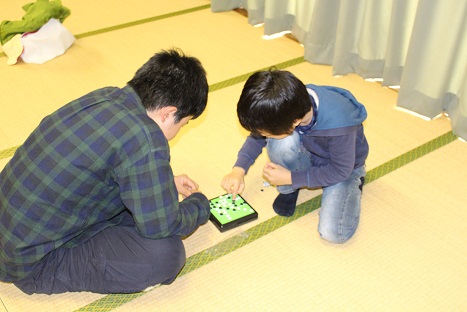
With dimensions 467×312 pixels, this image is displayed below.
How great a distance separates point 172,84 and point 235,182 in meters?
0.48

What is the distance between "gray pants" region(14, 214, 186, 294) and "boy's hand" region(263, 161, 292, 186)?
0.35 metres

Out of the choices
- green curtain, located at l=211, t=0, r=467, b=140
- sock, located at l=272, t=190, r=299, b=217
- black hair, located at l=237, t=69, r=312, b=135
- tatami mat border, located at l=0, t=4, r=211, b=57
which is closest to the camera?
black hair, located at l=237, t=69, r=312, b=135

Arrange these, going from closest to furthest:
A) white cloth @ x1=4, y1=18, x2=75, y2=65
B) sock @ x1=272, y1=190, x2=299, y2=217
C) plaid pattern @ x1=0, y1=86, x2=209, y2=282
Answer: plaid pattern @ x1=0, y1=86, x2=209, y2=282 < sock @ x1=272, y1=190, x2=299, y2=217 < white cloth @ x1=4, y1=18, x2=75, y2=65

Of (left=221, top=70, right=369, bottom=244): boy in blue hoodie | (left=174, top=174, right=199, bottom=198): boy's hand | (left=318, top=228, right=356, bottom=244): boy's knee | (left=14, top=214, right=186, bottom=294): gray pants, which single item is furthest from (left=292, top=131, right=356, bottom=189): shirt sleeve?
(left=14, top=214, right=186, bottom=294): gray pants

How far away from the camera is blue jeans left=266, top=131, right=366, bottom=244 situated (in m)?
1.50

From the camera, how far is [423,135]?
6.30 feet

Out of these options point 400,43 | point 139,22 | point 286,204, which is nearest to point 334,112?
point 286,204

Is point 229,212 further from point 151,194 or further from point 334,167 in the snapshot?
point 151,194

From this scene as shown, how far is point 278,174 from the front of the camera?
152 cm

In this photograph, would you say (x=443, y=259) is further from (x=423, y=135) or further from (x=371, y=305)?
(x=423, y=135)

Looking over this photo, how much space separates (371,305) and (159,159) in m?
0.65

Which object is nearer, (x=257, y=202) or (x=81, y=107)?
(x=81, y=107)

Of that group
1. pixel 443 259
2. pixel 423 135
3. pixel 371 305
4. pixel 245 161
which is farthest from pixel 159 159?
→ pixel 423 135

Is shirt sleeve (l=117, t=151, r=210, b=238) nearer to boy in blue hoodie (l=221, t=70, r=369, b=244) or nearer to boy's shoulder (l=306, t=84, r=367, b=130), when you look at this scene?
boy in blue hoodie (l=221, t=70, r=369, b=244)
